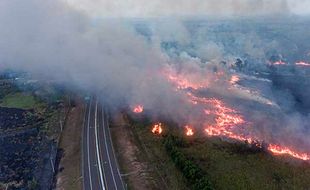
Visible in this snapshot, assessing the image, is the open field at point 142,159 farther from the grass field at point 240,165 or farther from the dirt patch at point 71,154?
the dirt patch at point 71,154

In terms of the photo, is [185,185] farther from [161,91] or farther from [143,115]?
[161,91]

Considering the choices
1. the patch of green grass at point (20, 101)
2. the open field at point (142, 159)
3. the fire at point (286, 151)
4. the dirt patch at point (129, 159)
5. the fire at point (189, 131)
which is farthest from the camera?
the patch of green grass at point (20, 101)

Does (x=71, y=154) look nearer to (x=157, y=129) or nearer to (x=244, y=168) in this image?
(x=157, y=129)

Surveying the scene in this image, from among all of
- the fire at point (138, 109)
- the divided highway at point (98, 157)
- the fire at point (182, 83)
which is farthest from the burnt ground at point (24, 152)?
the fire at point (182, 83)

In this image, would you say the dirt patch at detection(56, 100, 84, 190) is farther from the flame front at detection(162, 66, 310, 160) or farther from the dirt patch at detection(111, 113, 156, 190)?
the flame front at detection(162, 66, 310, 160)

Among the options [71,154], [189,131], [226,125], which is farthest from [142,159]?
[226,125]

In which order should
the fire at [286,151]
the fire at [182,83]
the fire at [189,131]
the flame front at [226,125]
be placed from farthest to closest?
the fire at [182,83] → the fire at [189,131] → the flame front at [226,125] → the fire at [286,151]
